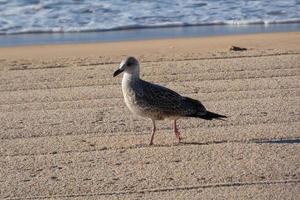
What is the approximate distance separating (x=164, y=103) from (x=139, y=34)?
8289 mm

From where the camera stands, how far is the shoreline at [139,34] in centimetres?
1449

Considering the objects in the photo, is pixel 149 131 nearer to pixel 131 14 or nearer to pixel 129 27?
pixel 129 27

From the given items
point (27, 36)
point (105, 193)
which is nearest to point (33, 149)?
point (105, 193)

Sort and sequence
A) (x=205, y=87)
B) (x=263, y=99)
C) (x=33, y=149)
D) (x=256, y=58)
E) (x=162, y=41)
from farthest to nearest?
(x=162, y=41) < (x=256, y=58) < (x=205, y=87) < (x=263, y=99) < (x=33, y=149)

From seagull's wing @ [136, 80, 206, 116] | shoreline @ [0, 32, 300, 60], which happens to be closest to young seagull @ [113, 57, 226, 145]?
seagull's wing @ [136, 80, 206, 116]

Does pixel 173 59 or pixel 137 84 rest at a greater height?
pixel 137 84

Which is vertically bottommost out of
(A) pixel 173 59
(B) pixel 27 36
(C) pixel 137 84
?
(B) pixel 27 36

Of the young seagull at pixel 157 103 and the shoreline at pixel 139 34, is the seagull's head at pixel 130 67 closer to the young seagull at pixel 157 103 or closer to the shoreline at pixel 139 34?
the young seagull at pixel 157 103

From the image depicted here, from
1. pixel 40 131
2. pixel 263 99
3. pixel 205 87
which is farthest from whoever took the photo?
pixel 205 87

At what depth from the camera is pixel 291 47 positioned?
40.9ft

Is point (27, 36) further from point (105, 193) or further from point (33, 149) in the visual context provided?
point (105, 193)

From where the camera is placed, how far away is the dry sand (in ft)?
18.9

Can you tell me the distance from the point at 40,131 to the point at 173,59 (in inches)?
158

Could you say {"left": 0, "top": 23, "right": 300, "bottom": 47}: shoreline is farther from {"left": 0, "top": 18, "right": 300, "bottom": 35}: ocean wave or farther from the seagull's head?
the seagull's head
